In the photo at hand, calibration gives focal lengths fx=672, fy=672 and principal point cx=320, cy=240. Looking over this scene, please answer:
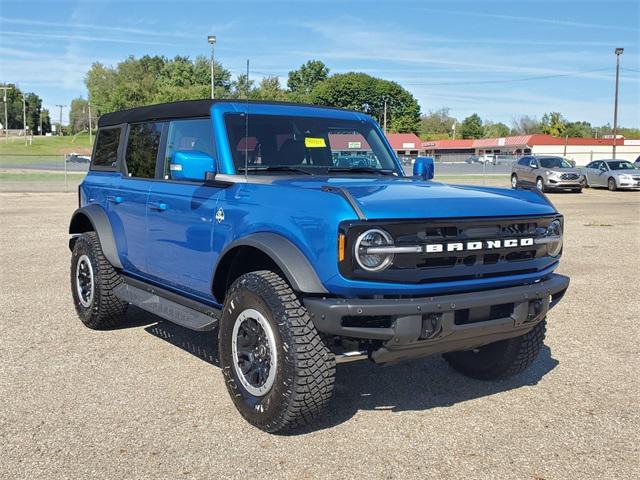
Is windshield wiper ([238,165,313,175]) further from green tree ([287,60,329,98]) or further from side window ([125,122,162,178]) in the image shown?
green tree ([287,60,329,98])

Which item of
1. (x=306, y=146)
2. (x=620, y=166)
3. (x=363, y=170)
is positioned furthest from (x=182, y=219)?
(x=620, y=166)

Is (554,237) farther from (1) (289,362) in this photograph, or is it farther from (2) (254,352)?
(2) (254,352)

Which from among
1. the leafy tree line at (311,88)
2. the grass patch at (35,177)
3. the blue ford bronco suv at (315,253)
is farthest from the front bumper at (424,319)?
the leafy tree line at (311,88)

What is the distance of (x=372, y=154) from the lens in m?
5.45

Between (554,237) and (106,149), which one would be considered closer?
(554,237)

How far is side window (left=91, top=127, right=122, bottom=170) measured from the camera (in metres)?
6.23

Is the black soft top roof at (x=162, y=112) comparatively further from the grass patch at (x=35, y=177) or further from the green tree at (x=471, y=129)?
the green tree at (x=471, y=129)

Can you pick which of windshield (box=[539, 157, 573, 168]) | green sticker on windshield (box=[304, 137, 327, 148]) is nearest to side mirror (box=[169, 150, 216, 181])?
green sticker on windshield (box=[304, 137, 327, 148])

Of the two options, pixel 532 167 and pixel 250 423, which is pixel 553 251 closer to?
pixel 250 423

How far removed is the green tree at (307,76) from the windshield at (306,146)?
442 ft

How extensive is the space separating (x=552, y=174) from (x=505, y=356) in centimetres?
2513

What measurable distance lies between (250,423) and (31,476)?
3.95ft

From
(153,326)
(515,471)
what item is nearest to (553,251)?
(515,471)

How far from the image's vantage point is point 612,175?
1179 inches
